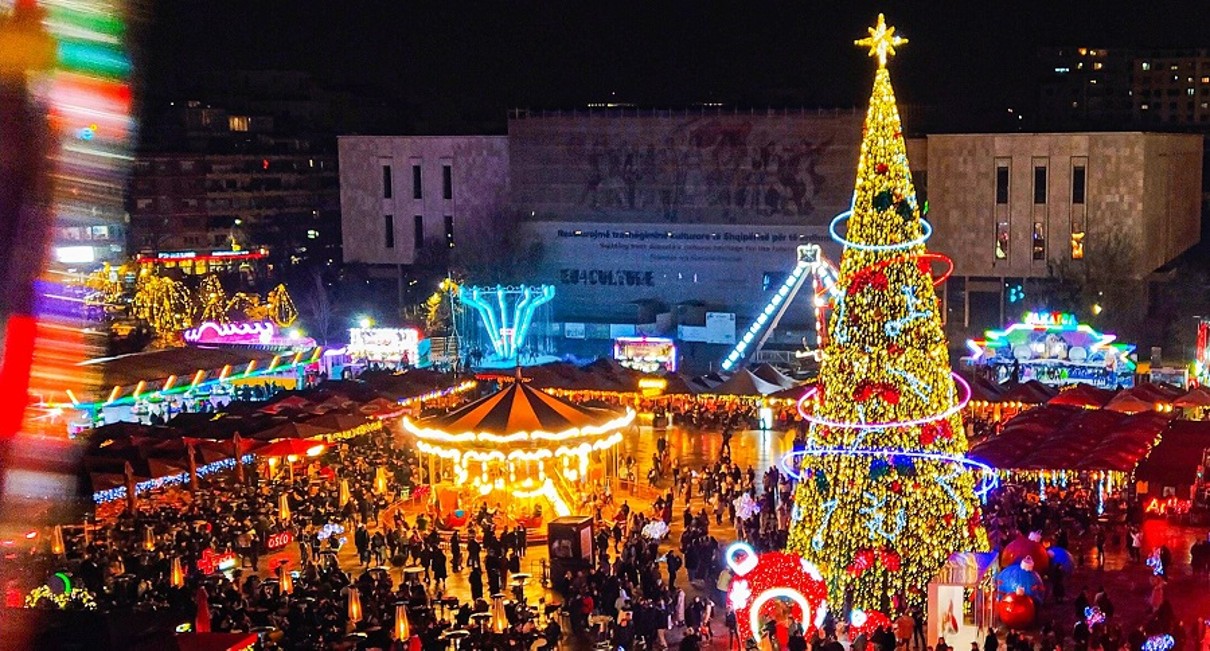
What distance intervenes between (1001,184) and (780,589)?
122 ft

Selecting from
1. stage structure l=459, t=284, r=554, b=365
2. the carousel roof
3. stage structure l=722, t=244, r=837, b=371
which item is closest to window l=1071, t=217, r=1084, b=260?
stage structure l=722, t=244, r=837, b=371

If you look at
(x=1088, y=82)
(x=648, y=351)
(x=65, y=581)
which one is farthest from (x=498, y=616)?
(x=1088, y=82)

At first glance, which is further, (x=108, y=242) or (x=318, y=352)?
(x=108, y=242)

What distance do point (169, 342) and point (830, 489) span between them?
3059 centimetres

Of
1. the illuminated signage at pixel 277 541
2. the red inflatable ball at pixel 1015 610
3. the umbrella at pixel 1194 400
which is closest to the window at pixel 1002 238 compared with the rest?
the umbrella at pixel 1194 400

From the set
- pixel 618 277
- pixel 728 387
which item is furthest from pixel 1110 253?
pixel 728 387

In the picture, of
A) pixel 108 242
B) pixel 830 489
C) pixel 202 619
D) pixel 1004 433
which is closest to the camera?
pixel 202 619

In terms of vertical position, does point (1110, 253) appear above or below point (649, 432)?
above

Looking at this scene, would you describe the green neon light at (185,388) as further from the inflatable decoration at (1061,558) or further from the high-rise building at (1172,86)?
the high-rise building at (1172,86)

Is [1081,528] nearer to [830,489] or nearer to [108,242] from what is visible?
[830,489]

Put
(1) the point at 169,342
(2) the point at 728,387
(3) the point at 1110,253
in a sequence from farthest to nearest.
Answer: (3) the point at 1110,253, (1) the point at 169,342, (2) the point at 728,387

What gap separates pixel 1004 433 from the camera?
2341cm

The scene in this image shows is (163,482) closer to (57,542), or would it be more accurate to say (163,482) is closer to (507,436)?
(57,542)

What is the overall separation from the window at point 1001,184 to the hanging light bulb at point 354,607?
37.5m
